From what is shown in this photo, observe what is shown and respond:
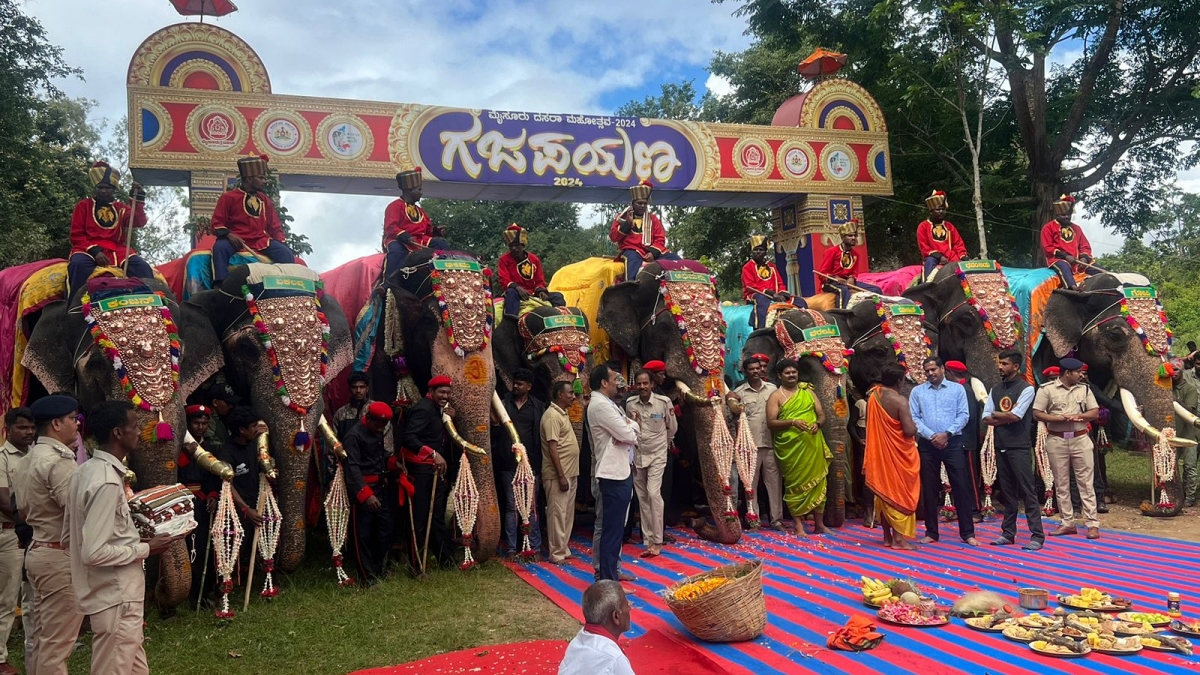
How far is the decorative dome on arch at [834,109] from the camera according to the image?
1538cm

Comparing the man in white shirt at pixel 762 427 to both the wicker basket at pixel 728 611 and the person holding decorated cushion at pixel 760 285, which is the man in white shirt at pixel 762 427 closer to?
the person holding decorated cushion at pixel 760 285

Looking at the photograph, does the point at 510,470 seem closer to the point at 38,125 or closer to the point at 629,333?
the point at 629,333

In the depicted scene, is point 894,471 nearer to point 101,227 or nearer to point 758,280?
point 758,280

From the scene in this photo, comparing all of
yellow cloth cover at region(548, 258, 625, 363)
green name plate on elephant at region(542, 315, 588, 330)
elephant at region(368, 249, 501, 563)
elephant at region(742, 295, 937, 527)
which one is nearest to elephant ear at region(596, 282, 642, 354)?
yellow cloth cover at region(548, 258, 625, 363)

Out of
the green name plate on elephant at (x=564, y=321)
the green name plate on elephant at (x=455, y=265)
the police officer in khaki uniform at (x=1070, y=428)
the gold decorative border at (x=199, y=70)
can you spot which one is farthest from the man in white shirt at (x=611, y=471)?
the gold decorative border at (x=199, y=70)

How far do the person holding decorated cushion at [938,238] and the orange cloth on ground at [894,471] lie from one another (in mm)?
3761

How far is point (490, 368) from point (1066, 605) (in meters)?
4.21

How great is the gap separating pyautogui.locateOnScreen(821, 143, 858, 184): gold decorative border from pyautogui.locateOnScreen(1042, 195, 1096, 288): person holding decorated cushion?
14.5 feet

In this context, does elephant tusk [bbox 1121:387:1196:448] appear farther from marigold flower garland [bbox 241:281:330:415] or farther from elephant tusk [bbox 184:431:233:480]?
elephant tusk [bbox 184:431:233:480]

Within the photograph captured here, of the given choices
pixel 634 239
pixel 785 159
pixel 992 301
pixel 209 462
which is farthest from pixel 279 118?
pixel 992 301

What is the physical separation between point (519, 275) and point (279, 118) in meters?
5.00

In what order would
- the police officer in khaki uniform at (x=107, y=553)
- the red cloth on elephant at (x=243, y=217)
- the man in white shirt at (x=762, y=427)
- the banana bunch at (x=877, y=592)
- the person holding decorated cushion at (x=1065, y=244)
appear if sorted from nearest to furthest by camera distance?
the police officer in khaki uniform at (x=107, y=553) → the banana bunch at (x=877, y=592) → the red cloth on elephant at (x=243, y=217) → the man in white shirt at (x=762, y=427) → the person holding decorated cushion at (x=1065, y=244)

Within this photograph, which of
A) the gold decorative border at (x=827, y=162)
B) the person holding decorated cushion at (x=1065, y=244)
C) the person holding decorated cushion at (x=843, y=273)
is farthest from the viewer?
the gold decorative border at (x=827, y=162)

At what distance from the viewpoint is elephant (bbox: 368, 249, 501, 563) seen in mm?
7266
